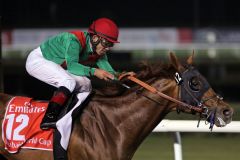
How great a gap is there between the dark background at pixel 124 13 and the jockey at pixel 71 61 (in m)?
17.5

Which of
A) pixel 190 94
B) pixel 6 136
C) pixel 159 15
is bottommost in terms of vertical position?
pixel 159 15

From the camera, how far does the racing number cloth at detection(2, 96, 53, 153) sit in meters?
4.57

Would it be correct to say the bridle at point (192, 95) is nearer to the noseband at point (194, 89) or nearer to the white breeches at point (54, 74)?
the noseband at point (194, 89)

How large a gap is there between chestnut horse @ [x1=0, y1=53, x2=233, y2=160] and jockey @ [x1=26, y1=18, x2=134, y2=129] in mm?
170

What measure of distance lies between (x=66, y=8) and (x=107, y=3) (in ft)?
5.25

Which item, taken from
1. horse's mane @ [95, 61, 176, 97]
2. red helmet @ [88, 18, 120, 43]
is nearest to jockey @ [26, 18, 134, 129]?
red helmet @ [88, 18, 120, 43]

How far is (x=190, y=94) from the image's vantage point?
4.42m

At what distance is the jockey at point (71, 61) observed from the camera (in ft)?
14.7

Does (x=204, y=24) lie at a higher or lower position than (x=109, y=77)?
lower

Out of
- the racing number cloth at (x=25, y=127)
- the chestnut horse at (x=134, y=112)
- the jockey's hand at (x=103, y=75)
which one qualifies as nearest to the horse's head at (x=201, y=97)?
the chestnut horse at (x=134, y=112)

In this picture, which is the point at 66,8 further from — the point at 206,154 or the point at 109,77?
the point at 109,77

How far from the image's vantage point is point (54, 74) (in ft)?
15.2

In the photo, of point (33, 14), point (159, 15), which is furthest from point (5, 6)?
point (159, 15)

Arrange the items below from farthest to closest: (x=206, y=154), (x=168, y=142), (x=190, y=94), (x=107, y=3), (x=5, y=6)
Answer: (x=107, y=3), (x=5, y=6), (x=168, y=142), (x=206, y=154), (x=190, y=94)
